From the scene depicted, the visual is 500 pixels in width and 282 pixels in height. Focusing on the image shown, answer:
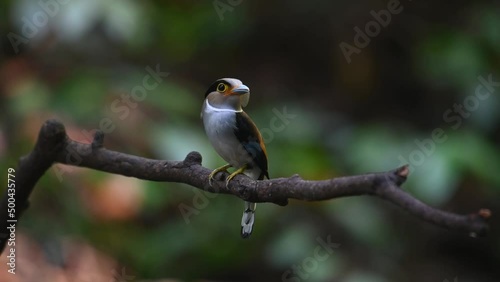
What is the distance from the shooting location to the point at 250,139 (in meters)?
1.19

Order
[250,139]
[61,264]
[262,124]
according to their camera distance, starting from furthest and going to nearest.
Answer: [262,124] < [61,264] < [250,139]

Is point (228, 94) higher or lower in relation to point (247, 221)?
higher

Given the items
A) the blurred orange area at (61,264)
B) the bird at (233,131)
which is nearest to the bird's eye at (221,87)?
the bird at (233,131)

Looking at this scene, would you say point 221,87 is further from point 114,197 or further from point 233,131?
point 114,197

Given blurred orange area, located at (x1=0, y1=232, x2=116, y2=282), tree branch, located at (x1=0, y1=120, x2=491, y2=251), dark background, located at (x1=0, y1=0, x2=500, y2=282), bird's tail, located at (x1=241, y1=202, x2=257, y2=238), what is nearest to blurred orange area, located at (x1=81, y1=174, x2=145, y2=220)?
dark background, located at (x1=0, y1=0, x2=500, y2=282)

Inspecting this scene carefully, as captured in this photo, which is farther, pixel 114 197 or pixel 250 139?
pixel 114 197

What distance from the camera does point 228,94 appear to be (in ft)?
3.58

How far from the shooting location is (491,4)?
3.41m

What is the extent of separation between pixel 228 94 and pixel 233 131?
79 mm

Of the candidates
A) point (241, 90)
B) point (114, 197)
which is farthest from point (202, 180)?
point (114, 197)

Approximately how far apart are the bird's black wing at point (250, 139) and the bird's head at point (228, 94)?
0.08 ft

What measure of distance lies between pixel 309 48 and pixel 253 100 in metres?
0.67

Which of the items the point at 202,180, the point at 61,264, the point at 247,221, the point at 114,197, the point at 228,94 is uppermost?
the point at 228,94

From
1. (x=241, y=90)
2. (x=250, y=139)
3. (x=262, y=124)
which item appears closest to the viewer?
(x=241, y=90)
